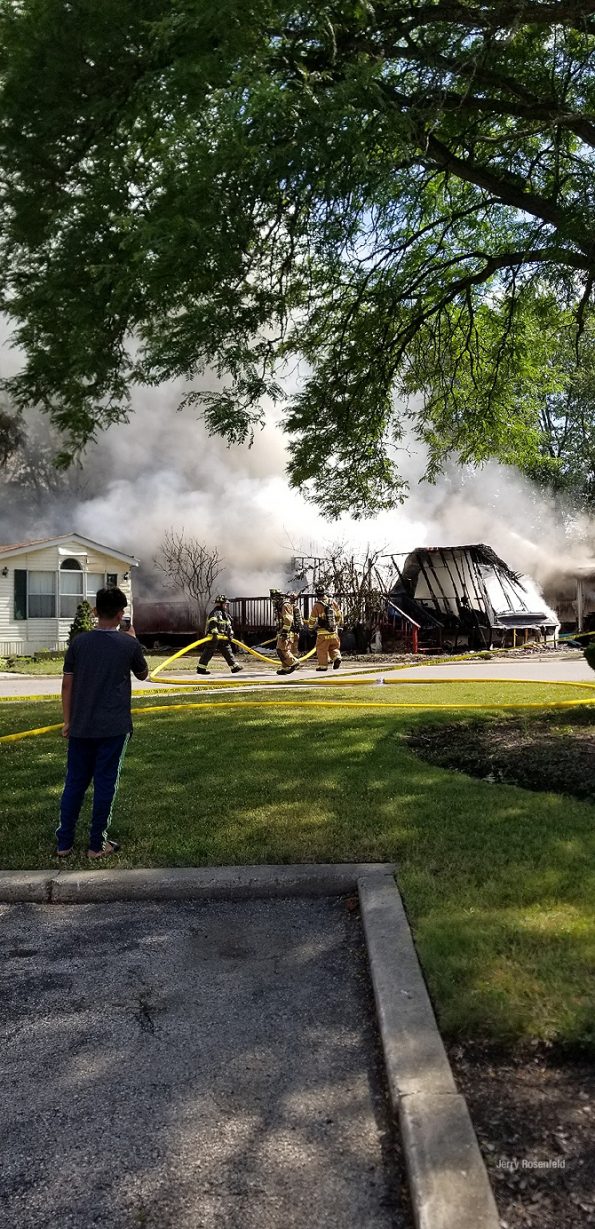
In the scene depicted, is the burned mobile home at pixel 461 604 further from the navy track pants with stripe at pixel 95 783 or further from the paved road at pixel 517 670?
the navy track pants with stripe at pixel 95 783

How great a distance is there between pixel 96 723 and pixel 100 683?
0.21 metres

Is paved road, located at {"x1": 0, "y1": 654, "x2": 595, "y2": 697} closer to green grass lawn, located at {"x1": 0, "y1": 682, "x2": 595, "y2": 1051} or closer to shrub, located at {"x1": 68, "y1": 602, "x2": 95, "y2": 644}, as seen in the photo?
shrub, located at {"x1": 68, "y1": 602, "x2": 95, "y2": 644}

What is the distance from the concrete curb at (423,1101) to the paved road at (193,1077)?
0.33 feet

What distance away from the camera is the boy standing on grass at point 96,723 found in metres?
4.57

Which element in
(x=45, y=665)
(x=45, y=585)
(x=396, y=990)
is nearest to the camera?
(x=396, y=990)

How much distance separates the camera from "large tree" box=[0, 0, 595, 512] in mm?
5105

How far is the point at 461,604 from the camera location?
2278 cm

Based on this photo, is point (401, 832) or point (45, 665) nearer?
point (401, 832)

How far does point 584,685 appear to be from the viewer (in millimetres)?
12055

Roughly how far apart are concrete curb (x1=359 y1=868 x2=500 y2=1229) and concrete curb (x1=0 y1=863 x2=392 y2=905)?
728 millimetres

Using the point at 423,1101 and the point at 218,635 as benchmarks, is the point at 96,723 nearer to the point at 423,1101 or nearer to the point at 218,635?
the point at 423,1101

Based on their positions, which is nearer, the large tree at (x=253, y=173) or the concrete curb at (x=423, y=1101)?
the concrete curb at (x=423, y=1101)

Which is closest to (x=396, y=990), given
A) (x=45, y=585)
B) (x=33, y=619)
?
(x=33, y=619)

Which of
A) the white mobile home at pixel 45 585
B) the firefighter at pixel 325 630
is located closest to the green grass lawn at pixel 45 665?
the white mobile home at pixel 45 585
